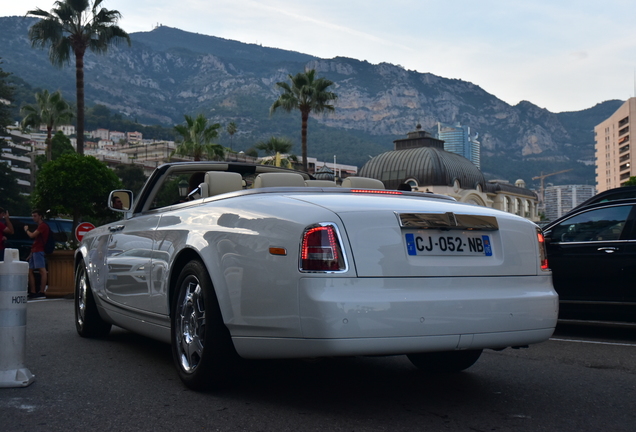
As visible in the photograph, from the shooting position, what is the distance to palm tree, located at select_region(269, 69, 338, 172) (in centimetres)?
3878

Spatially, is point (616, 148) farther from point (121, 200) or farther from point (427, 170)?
point (121, 200)

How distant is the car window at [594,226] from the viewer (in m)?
7.56

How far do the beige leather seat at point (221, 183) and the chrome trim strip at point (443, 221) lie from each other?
151 cm

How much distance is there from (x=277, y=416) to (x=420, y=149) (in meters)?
74.1

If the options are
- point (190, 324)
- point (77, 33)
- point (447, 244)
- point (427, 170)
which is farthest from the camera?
point (427, 170)

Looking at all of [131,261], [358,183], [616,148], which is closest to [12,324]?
[131,261]

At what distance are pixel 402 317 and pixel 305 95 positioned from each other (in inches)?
1425

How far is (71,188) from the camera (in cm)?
1784

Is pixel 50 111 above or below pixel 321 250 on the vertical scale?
above

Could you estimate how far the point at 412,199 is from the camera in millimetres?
4199

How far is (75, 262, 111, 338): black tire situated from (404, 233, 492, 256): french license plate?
12.4 feet

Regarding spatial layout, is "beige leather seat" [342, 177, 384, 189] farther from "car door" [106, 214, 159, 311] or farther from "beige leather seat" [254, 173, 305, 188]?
"car door" [106, 214, 159, 311]

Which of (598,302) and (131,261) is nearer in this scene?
(131,261)

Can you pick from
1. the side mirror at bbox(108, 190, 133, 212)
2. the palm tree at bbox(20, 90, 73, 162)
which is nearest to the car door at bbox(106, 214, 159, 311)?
the side mirror at bbox(108, 190, 133, 212)
